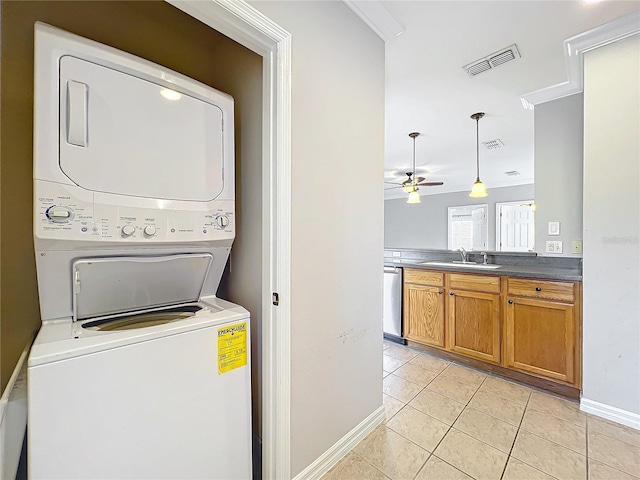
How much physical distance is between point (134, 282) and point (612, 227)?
2.74 metres

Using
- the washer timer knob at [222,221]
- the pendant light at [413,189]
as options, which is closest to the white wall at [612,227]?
the pendant light at [413,189]

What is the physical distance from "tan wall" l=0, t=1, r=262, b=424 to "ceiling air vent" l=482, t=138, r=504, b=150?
3721 millimetres

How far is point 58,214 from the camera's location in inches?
33.7

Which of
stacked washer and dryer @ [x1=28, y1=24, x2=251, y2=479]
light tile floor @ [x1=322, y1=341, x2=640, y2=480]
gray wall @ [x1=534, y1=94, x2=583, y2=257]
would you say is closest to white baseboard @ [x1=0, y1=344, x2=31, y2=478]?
stacked washer and dryer @ [x1=28, y1=24, x2=251, y2=479]

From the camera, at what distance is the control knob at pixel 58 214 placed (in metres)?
0.85

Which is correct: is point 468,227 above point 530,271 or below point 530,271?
above

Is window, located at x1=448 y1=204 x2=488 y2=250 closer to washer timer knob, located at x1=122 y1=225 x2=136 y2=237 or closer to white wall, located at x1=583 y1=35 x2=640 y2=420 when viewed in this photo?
white wall, located at x1=583 y1=35 x2=640 y2=420

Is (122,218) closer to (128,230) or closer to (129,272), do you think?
(128,230)

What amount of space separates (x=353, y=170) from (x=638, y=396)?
2226 mm

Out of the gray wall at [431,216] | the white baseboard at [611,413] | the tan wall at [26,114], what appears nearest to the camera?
the tan wall at [26,114]

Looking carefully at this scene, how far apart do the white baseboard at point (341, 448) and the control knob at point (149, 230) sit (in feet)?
4.02

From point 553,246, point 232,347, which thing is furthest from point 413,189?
point 232,347

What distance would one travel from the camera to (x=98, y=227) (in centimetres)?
92

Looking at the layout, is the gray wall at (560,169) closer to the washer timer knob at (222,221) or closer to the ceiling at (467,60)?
the ceiling at (467,60)
